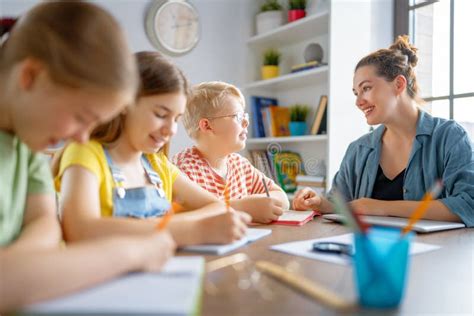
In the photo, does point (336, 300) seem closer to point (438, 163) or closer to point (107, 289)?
point (107, 289)

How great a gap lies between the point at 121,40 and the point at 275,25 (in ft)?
9.37

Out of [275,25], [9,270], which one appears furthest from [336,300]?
[275,25]

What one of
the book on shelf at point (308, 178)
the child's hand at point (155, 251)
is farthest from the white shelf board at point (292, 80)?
the child's hand at point (155, 251)

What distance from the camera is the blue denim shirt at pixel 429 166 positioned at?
4.85 ft

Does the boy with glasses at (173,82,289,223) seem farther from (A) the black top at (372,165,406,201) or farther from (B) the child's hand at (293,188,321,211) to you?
(A) the black top at (372,165,406,201)

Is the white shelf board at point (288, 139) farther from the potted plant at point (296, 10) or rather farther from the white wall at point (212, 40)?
the potted plant at point (296, 10)

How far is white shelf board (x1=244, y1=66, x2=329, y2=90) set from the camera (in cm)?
301

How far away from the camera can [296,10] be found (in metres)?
3.23

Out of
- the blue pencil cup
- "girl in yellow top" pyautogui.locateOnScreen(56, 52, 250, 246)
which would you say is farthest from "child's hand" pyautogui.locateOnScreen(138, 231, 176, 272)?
the blue pencil cup

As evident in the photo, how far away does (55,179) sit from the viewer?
3.40 feet

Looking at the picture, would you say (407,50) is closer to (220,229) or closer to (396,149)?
(396,149)

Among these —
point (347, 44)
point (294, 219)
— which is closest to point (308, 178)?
point (347, 44)

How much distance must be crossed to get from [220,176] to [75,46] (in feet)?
3.80

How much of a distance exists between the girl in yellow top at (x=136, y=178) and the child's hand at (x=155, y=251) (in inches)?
6.4
